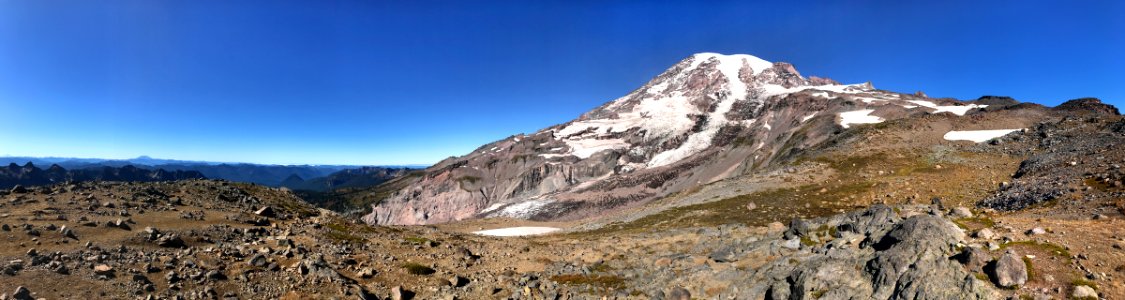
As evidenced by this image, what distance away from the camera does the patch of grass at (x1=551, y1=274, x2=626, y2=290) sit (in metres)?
23.0

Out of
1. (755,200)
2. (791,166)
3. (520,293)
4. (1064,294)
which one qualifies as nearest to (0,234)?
(520,293)

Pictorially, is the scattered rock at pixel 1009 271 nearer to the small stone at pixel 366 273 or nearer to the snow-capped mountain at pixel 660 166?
the small stone at pixel 366 273

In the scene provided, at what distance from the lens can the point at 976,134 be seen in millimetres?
66062

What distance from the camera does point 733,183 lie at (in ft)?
208

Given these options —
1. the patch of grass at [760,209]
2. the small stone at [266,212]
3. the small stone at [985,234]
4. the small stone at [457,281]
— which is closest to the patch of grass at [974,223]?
the small stone at [985,234]

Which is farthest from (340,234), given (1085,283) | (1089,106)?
(1089,106)

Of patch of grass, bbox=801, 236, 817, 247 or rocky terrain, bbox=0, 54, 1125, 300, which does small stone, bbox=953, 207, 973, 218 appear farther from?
A: patch of grass, bbox=801, 236, 817, 247

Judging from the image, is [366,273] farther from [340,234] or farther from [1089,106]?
[1089,106]

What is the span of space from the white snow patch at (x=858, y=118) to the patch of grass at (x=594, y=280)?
99.4m

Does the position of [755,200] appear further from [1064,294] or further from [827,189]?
[1064,294]

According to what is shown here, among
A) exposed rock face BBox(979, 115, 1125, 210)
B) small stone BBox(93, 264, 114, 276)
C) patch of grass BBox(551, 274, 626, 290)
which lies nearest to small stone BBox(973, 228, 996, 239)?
exposed rock face BBox(979, 115, 1125, 210)

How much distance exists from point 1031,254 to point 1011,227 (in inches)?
176

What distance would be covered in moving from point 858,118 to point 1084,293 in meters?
116

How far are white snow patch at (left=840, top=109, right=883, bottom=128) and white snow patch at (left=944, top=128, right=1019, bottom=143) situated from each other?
34.0 meters
